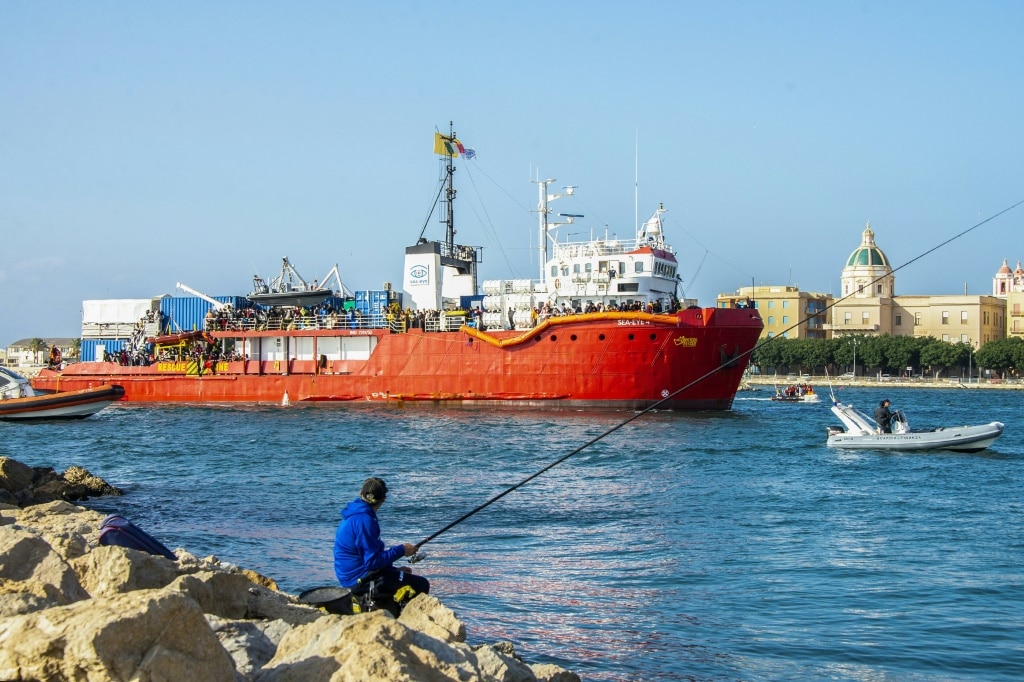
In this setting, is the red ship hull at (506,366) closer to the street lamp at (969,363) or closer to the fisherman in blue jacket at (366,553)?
the fisherman in blue jacket at (366,553)

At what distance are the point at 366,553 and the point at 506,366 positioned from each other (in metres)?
25.6

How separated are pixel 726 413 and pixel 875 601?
2265cm

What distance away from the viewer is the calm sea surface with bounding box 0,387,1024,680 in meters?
7.95

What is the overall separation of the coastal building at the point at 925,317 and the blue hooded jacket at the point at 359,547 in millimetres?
87885

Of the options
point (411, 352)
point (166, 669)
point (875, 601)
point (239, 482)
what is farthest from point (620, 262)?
point (166, 669)

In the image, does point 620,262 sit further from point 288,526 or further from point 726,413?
point 288,526

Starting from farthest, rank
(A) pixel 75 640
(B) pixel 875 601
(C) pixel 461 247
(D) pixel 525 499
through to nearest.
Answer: (C) pixel 461 247
(D) pixel 525 499
(B) pixel 875 601
(A) pixel 75 640

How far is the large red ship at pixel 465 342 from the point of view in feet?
98.3

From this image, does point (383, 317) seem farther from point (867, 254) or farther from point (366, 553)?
point (867, 254)

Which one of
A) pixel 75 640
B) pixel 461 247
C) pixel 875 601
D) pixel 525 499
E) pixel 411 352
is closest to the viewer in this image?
pixel 75 640

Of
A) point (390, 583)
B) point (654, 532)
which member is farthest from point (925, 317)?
point (390, 583)

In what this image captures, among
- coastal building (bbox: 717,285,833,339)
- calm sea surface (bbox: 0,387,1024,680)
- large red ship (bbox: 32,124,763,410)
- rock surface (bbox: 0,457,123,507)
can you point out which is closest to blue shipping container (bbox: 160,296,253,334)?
large red ship (bbox: 32,124,763,410)

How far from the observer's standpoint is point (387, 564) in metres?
6.42

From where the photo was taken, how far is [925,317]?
93.0 metres
